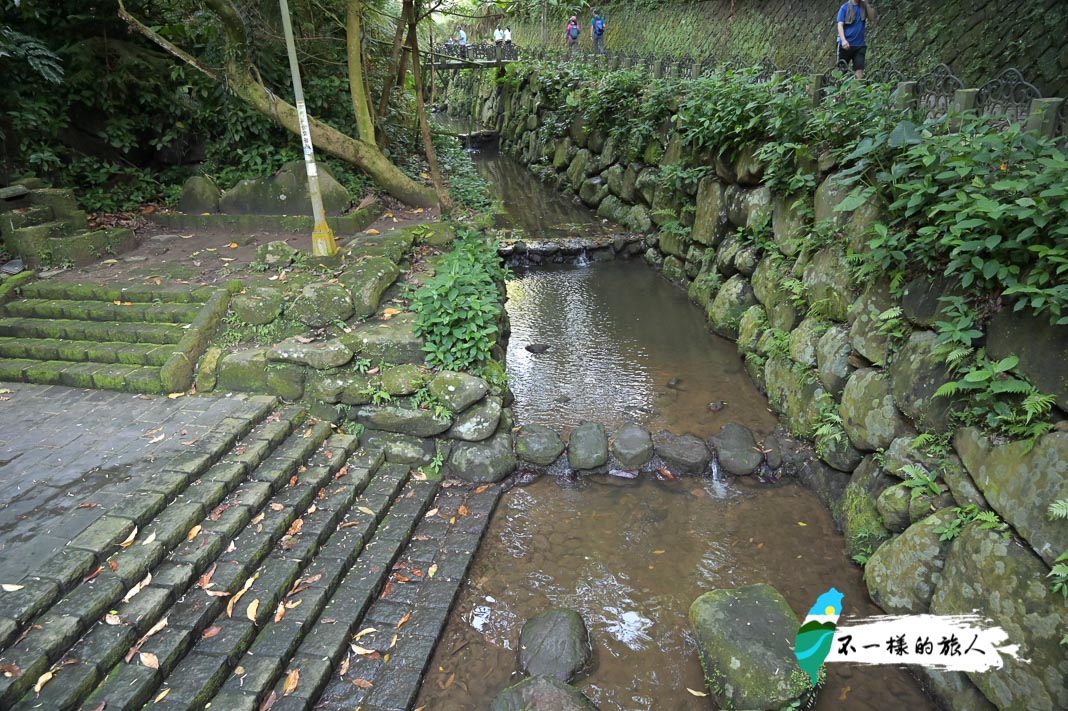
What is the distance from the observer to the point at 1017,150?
4.40 m

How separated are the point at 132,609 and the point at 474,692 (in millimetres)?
2211

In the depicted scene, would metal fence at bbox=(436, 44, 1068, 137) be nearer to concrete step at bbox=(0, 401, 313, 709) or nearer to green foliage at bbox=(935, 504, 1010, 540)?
green foliage at bbox=(935, 504, 1010, 540)

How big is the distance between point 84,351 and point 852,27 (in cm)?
1081

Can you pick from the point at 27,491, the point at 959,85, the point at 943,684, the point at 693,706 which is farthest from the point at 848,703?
the point at 27,491

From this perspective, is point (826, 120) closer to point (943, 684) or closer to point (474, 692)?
point (943, 684)

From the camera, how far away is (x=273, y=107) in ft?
29.6

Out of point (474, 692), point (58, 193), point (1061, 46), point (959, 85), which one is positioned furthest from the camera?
point (1061, 46)

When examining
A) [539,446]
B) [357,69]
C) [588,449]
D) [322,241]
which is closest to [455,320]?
[539,446]

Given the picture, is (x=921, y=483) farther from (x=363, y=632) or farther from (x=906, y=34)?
(x=906, y=34)

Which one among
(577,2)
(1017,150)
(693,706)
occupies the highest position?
(577,2)

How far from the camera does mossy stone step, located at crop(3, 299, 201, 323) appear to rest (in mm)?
6674

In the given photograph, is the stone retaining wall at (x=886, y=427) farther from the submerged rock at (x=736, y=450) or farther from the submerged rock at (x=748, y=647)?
the submerged rock at (x=748, y=647)

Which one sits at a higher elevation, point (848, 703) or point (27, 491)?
point (27, 491)

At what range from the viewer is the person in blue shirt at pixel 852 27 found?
866 centimetres
